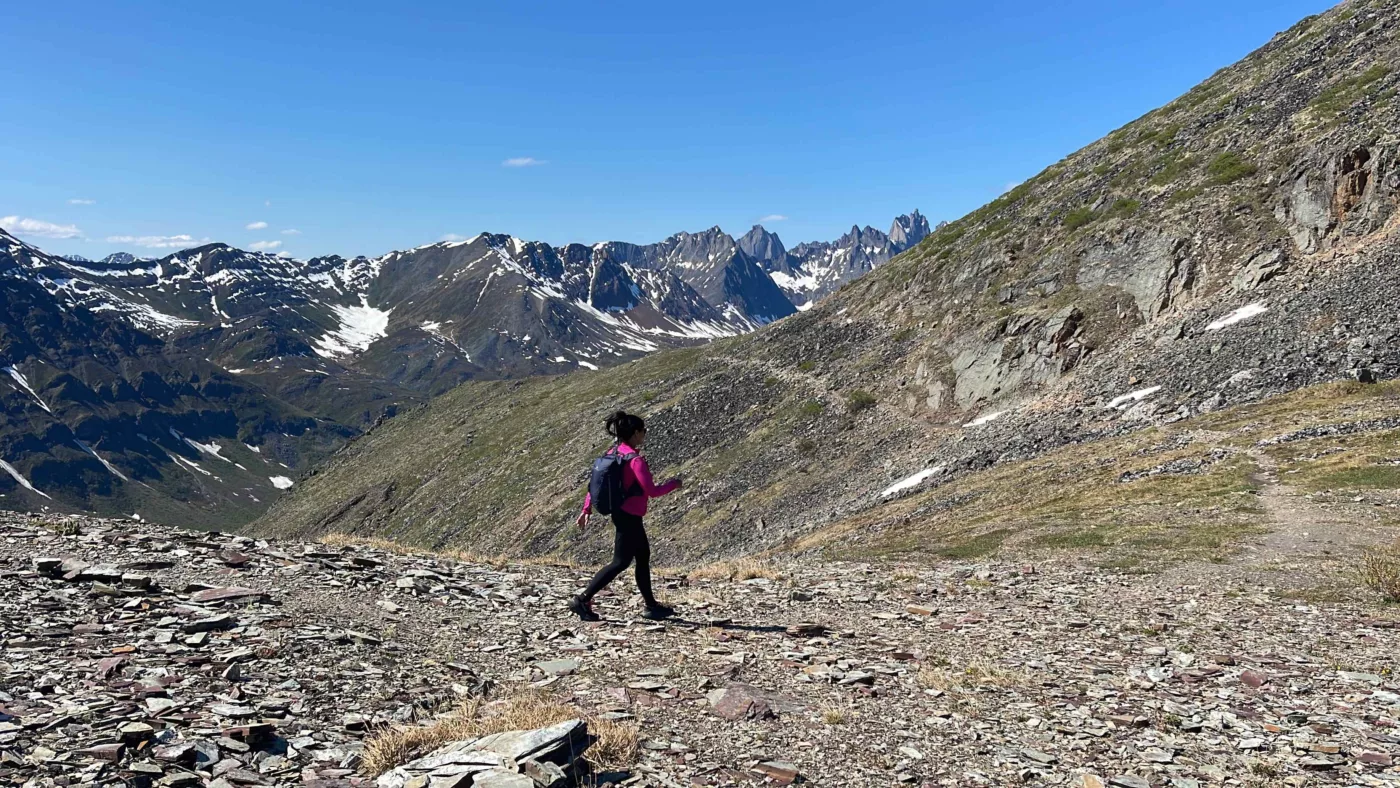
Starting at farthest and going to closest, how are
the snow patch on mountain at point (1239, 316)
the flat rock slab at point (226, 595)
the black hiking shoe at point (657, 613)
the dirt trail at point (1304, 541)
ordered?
the snow patch on mountain at point (1239, 316), the dirt trail at point (1304, 541), the black hiking shoe at point (657, 613), the flat rock slab at point (226, 595)

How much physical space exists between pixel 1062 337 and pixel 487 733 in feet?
185

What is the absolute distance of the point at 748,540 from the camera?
53031 millimetres

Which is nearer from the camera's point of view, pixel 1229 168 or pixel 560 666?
pixel 560 666

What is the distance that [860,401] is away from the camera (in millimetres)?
67438

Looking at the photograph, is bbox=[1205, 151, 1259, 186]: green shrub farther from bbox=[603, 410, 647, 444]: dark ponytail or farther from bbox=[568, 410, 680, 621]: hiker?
bbox=[568, 410, 680, 621]: hiker

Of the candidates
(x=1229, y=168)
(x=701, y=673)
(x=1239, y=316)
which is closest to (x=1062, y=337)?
(x=1239, y=316)

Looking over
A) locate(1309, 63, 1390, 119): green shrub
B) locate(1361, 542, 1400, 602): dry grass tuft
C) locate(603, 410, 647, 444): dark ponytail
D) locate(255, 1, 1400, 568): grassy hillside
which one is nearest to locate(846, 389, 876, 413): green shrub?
locate(255, 1, 1400, 568): grassy hillside

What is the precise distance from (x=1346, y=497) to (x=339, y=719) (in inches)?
1037

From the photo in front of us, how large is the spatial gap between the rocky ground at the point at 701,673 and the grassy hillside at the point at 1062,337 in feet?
32.3

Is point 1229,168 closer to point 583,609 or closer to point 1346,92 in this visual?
point 1346,92

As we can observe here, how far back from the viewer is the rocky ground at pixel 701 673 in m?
7.62

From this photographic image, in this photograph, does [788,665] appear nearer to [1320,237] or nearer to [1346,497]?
[1346,497]

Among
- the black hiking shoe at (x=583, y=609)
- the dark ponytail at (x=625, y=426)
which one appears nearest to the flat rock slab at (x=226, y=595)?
the black hiking shoe at (x=583, y=609)

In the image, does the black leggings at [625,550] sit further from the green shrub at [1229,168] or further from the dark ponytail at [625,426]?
the green shrub at [1229,168]
